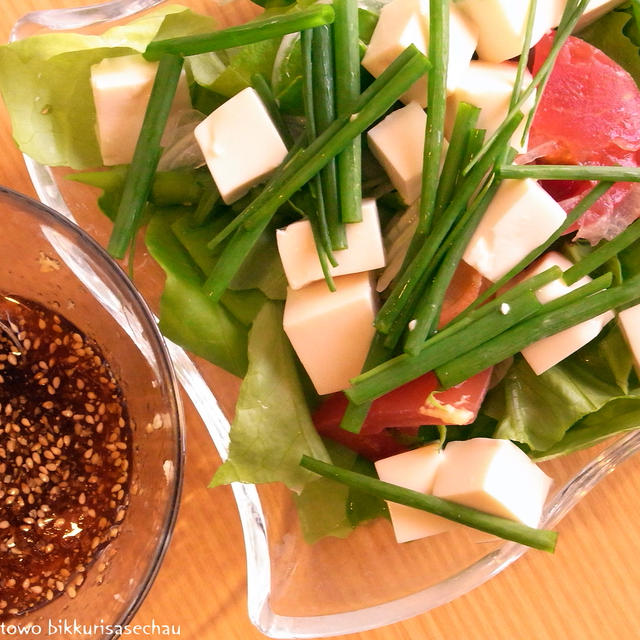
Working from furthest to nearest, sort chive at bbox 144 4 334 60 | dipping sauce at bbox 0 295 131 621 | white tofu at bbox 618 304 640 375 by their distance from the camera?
dipping sauce at bbox 0 295 131 621 < white tofu at bbox 618 304 640 375 < chive at bbox 144 4 334 60

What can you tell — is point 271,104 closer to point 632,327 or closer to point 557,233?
point 557,233

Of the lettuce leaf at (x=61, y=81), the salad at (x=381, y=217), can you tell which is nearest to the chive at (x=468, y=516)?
the salad at (x=381, y=217)

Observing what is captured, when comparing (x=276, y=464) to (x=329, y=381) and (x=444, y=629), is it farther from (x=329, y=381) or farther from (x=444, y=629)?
(x=444, y=629)

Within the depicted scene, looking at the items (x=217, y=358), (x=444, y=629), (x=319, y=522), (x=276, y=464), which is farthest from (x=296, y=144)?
(x=444, y=629)

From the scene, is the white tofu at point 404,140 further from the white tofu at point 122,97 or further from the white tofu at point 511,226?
the white tofu at point 122,97

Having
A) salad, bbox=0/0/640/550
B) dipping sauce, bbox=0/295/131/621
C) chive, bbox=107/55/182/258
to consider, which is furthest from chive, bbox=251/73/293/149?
dipping sauce, bbox=0/295/131/621

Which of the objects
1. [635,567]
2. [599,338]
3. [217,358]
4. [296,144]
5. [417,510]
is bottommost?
[635,567]

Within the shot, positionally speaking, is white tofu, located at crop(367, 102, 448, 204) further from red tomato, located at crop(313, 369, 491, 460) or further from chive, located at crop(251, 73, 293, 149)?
red tomato, located at crop(313, 369, 491, 460)
